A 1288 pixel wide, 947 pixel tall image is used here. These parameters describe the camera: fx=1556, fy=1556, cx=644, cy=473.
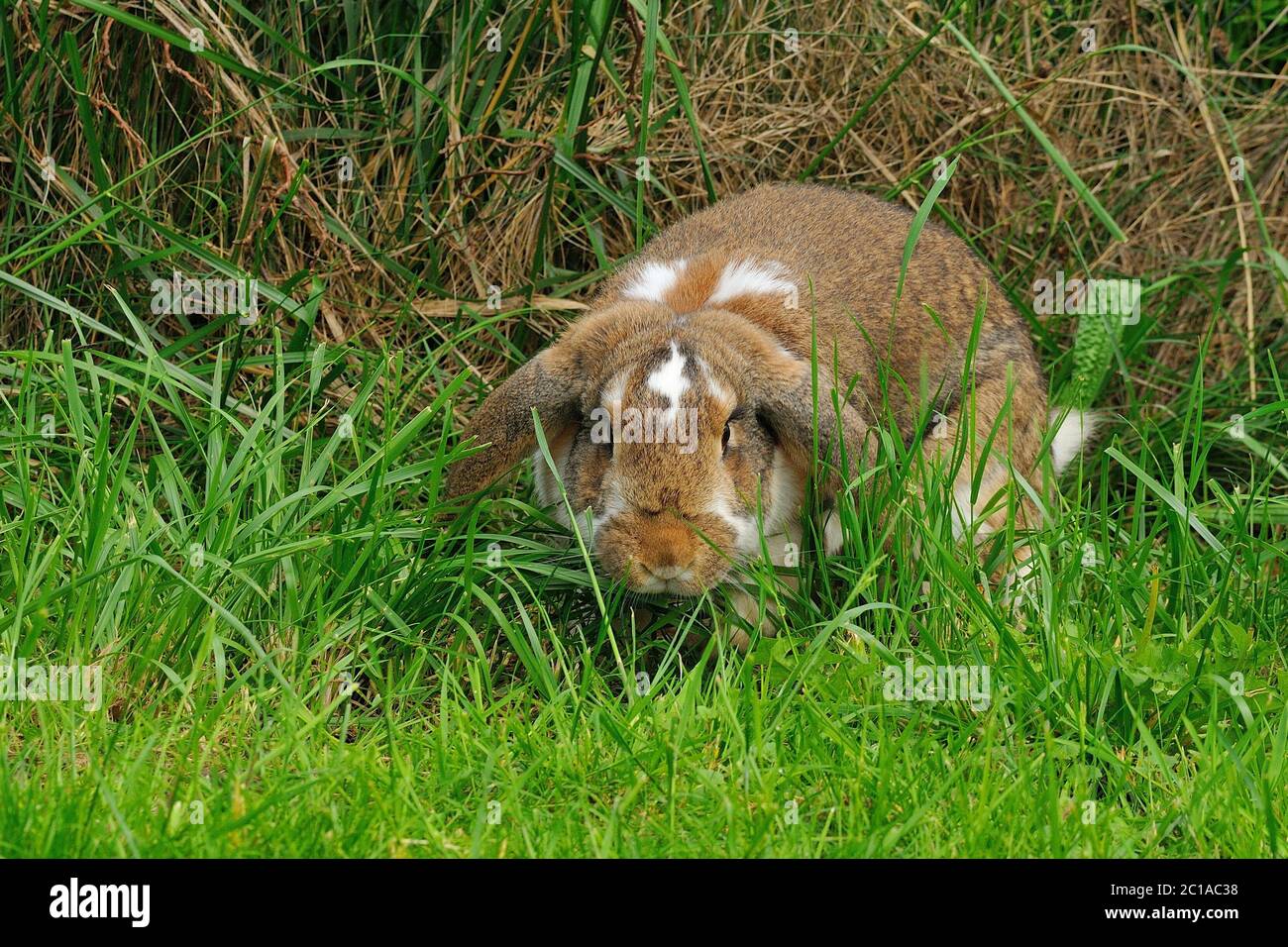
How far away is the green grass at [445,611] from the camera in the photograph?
273cm

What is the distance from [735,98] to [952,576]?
8.21 feet

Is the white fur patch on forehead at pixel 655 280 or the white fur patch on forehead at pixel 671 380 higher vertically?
the white fur patch on forehead at pixel 655 280

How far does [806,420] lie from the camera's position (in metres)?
3.82

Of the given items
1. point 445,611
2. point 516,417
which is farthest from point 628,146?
point 445,611

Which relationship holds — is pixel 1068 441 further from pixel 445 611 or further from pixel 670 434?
pixel 445 611

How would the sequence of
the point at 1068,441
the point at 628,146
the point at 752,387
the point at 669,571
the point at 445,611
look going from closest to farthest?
the point at 669,571 → the point at 445,611 → the point at 752,387 → the point at 1068,441 → the point at 628,146

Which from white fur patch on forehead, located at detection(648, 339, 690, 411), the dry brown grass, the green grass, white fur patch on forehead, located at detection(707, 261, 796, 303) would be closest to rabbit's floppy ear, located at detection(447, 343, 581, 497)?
the green grass

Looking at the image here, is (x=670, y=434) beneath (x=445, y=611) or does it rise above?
above

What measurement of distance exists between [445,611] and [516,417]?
552 millimetres

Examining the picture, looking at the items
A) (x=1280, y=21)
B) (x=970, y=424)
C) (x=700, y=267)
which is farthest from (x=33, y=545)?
(x=1280, y=21)

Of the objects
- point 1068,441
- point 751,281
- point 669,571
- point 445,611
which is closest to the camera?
point 669,571

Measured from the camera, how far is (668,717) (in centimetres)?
312

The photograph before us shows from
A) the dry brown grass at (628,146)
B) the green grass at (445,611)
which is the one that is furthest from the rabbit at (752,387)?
the dry brown grass at (628,146)

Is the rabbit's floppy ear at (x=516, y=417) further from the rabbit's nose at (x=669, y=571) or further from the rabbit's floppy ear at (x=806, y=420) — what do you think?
the rabbit's nose at (x=669, y=571)
